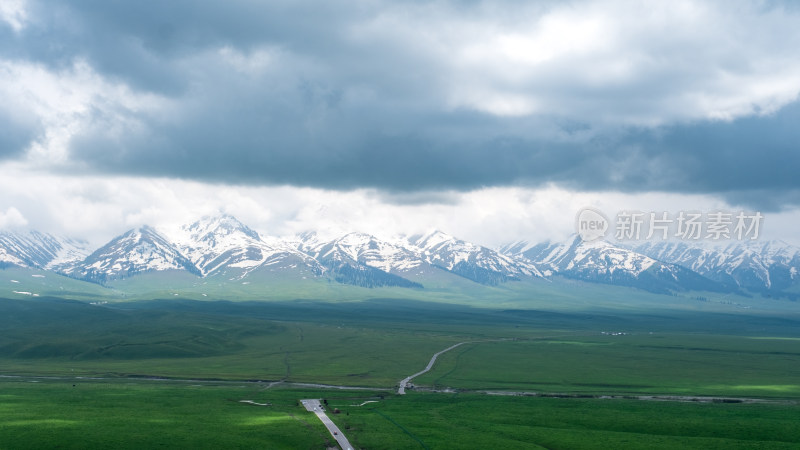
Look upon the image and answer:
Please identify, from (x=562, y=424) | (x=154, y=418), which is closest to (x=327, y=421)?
(x=154, y=418)

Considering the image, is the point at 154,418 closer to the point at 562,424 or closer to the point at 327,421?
the point at 327,421

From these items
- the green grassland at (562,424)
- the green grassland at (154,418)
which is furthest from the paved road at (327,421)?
the green grassland at (154,418)

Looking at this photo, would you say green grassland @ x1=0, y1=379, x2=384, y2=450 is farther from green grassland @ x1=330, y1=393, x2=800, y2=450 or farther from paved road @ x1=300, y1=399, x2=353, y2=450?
green grassland @ x1=330, y1=393, x2=800, y2=450

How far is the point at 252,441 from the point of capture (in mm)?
103500

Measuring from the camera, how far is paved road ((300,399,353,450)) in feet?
342

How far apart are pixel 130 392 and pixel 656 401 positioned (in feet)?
398

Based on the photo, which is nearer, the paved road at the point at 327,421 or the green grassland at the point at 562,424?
the paved road at the point at 327,421

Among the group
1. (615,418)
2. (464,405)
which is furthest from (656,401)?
(464,405)

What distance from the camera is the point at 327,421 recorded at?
12081 centimetres

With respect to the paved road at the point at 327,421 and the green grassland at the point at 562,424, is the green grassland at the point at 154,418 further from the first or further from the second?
the green grassland at the point at 562,424

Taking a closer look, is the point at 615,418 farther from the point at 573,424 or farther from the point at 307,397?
the point at 307,397

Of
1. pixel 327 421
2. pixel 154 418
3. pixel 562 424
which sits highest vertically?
pixel 562 424

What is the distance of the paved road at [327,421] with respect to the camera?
104 meters

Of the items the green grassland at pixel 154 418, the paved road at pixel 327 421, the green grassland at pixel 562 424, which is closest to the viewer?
the green grassland at pixel 154 418
